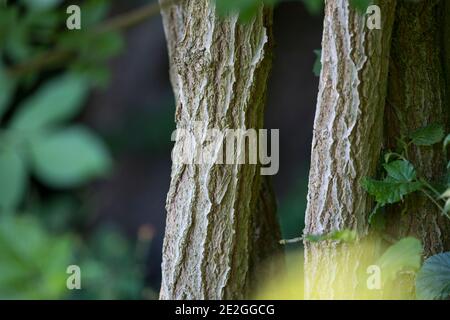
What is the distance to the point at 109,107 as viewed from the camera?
143 inches

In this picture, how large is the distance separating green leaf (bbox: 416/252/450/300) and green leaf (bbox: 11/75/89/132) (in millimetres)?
871

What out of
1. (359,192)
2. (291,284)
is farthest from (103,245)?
(359,192)

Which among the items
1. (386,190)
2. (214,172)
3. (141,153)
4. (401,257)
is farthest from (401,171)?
(141,153)

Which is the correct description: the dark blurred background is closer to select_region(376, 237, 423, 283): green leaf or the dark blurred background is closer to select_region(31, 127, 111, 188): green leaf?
select_region(376, 237, 423, 283): green leaf

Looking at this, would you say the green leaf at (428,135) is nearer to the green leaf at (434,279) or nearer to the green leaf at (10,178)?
the green leaf at (434,279)

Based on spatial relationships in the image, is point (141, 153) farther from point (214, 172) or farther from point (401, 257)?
point (401, 257)

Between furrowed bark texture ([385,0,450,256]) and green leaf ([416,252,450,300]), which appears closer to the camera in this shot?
green leaf ([416,252,450,300])

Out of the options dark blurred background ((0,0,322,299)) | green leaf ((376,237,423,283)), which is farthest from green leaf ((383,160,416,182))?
dark blurred background ((0,0,322,299))

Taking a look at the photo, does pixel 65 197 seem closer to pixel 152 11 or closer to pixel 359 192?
pixel 359 192

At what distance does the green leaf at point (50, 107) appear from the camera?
0.47 meters

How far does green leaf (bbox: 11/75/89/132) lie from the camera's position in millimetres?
467

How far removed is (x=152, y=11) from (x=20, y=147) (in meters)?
0.23

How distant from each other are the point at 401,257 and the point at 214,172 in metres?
0.35

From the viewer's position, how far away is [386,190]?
1.22 meters
